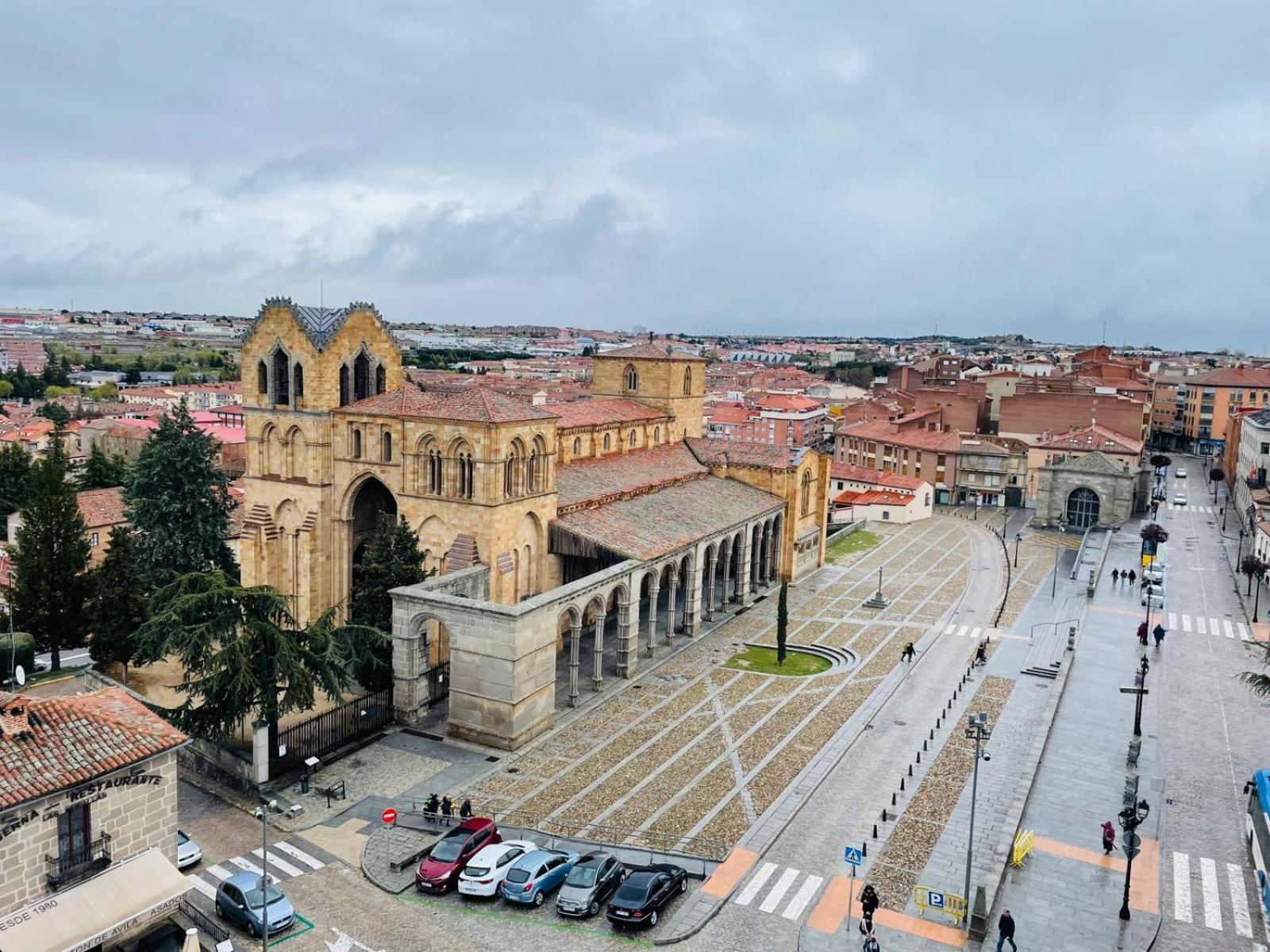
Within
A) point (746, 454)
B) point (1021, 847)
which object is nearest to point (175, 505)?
point (746, 454)

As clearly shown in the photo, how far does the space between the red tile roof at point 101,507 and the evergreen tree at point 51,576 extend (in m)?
19.0

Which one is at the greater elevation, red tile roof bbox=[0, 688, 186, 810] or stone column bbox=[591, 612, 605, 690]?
red tile roof bbox=[0, 688, 186, 810]

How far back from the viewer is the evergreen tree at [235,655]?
31.8m

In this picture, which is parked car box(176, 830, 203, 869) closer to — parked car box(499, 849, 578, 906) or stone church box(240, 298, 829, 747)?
parked car box(499, 849, 578, 906)

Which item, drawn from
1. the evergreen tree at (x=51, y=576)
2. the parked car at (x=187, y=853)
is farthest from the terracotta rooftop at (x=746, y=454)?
the parked car at (x=187, y=853)

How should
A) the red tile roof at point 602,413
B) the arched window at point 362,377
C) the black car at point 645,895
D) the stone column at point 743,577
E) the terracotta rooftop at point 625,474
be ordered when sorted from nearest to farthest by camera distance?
1. the black car at point 645,895
2. the arched window at point 362,377
3. the terracotta rooftop at point 625,474
4. the red tile roof at point 602,413
5. the stone column at point 743,577

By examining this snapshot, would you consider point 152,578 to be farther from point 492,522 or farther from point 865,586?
point 865,586

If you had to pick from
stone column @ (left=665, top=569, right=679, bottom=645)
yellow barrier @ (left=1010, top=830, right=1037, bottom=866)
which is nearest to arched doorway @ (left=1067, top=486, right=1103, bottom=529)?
stone column @ (left=665, top=569, right=679, bottom=645)

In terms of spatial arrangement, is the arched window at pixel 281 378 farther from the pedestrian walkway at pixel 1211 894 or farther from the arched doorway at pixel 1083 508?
the arched doorway at pixel 1083 508

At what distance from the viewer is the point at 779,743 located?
122 feet

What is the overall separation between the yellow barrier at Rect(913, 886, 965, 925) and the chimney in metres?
22.4

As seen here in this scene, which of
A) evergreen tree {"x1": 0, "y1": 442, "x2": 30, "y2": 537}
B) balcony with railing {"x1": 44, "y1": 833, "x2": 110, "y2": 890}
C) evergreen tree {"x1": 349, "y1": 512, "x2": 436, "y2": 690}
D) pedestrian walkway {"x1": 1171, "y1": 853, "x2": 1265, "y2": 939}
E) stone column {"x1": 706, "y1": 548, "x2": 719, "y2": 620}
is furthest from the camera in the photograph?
evergreen tree {"x1": 0, "y1": 442, "x2": 30, "y2": 537}

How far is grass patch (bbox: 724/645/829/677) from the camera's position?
45875 millimetres

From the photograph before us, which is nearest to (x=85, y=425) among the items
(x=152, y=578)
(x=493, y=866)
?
(x=152, y=578)
